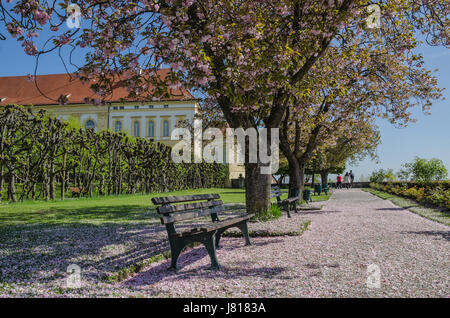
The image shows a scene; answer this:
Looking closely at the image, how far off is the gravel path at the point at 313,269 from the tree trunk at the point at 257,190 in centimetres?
178

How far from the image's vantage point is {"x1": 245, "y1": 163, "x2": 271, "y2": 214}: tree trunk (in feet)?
28.7

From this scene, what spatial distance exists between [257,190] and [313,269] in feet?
14.0

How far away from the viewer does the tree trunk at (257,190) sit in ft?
28.7

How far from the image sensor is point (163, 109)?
56344mm

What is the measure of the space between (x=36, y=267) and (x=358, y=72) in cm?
1265

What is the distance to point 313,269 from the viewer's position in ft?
14.8

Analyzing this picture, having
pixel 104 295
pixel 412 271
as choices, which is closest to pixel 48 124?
pixel 104 295

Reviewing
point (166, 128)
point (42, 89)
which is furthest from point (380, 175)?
point (42, 89)

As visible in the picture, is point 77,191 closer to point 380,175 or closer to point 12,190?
point 12,190

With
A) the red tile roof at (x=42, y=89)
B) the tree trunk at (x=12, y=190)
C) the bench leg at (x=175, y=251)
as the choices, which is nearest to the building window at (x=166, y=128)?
the red tile roof at (x=42, y=89)

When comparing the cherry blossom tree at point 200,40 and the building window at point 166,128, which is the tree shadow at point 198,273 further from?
the building window at point 166,128

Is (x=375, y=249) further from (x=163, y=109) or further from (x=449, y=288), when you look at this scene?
(x=163, y=109)

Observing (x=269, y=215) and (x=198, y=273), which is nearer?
(x=198, y=273)

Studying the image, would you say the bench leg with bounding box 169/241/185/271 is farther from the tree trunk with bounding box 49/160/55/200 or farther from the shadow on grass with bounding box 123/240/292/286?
the tree trunk with bounding box 49/160/55/200
